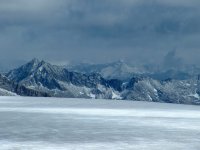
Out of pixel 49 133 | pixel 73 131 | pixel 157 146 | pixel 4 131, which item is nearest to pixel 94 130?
pixel 73 131

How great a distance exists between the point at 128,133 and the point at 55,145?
10.2 m

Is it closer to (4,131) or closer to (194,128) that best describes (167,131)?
(194,128)

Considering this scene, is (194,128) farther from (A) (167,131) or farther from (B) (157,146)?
(B) (157,146)

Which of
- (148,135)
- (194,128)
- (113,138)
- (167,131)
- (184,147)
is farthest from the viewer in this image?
(194,128)

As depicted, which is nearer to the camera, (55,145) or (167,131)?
(55,145)

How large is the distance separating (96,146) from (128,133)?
898 centimetres

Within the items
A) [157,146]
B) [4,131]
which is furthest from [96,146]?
[4,131]

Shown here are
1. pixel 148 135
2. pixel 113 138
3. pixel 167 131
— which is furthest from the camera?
pixel 167 131

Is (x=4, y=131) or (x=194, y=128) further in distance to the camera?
(x=194, y=128)

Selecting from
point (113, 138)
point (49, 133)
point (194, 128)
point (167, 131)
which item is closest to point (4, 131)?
point (49, 133)

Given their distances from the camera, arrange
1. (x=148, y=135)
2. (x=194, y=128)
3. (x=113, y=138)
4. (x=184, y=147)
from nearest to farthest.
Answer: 1. (x=184, y=147)
2. (x=113, y=138)
3. (x=148, y=135)
4. (x=194, y=128)

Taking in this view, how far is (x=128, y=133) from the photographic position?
4356 centimetres

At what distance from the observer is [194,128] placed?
160 ft

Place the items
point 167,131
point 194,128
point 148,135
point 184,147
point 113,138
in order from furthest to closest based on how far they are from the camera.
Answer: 1. point 194,128
2. point 167,131
3. point 148,135
4. point 113,138
5. point 184,147
